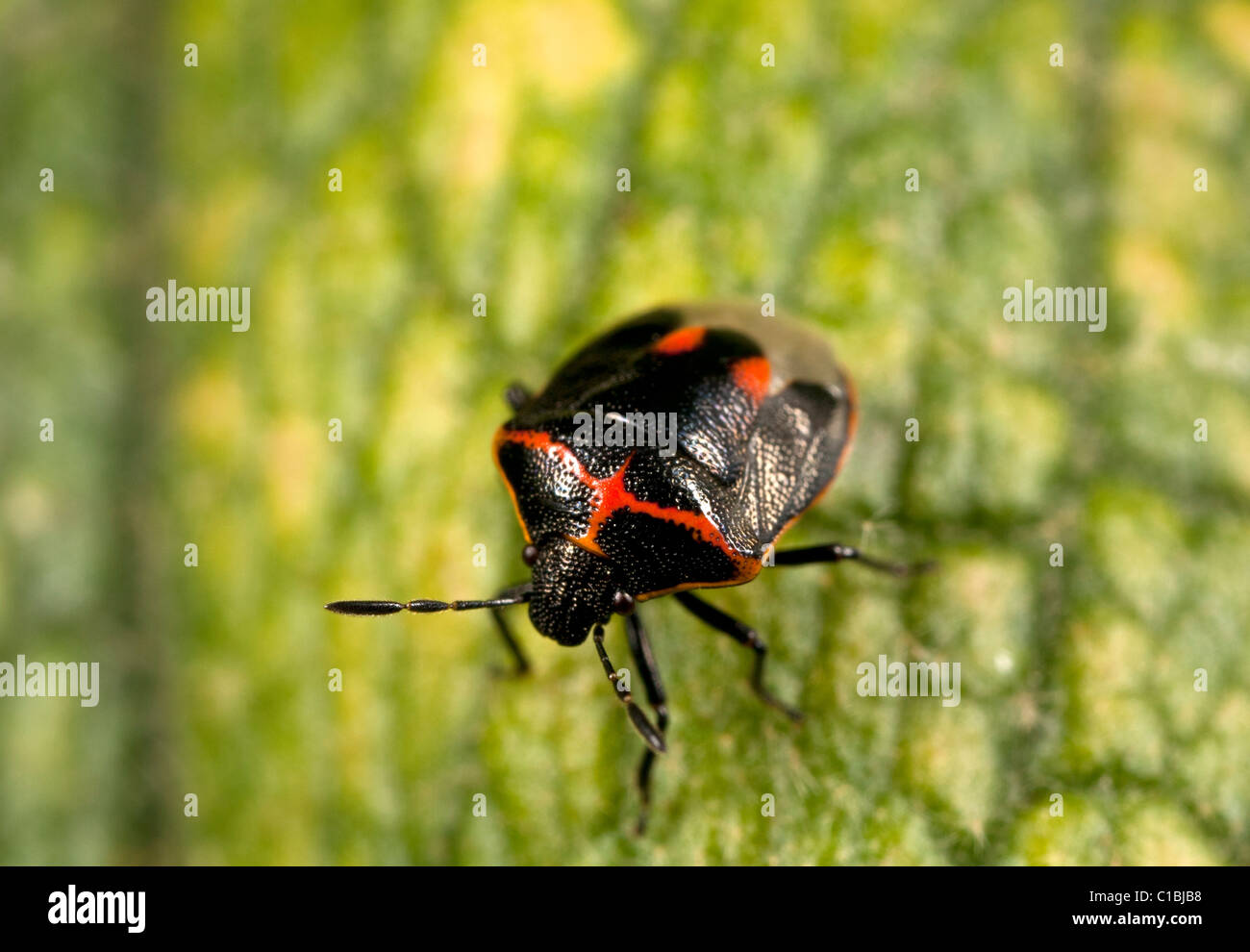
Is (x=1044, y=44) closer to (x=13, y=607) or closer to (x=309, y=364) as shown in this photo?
(x=309, y=364)

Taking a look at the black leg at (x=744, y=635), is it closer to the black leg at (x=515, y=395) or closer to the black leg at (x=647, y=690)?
the black leg at (x=647, y=690)

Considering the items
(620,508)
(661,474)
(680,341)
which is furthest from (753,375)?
(620,508)

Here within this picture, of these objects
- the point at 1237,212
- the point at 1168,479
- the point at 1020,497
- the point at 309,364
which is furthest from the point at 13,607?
the point at 1237,212

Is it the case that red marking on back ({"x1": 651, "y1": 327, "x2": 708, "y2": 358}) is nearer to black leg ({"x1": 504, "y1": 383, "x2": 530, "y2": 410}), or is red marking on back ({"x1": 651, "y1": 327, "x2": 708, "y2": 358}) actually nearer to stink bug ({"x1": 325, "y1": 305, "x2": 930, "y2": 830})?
stink bug ({"x1": 325, "y1": 305, "x2": 930, "y2": 830})

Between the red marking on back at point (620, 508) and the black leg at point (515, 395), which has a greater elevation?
the black leg at point (515, 395)

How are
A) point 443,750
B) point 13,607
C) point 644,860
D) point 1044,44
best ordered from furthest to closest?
point 13,607, point 1044,44, point 443,750, point 644,860

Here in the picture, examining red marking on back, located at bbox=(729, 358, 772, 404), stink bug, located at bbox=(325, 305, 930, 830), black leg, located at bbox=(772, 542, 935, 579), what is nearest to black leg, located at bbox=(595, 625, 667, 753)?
stink bug, located at bbox=(325, 305, 930, 830)

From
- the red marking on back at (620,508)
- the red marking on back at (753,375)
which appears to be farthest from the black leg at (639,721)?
the red marking on back at (753,375)
